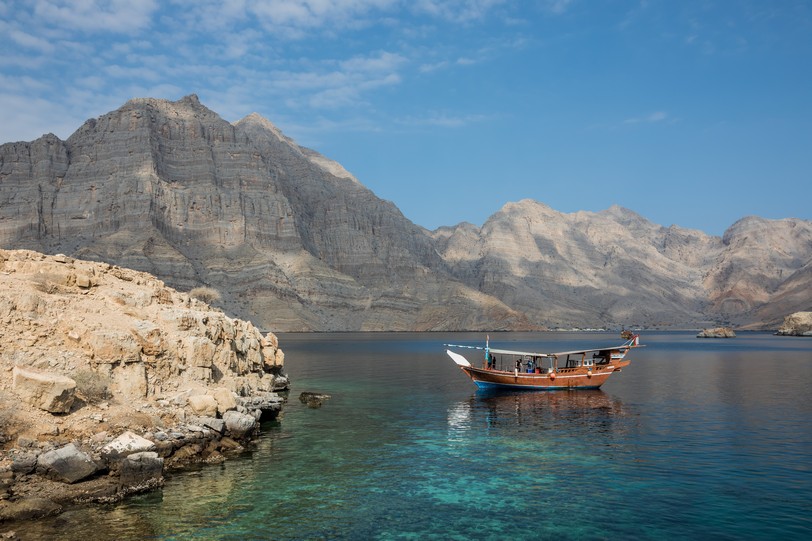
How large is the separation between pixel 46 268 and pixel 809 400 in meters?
60.1

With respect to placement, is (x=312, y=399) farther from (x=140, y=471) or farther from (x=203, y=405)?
(x=140, y=471)

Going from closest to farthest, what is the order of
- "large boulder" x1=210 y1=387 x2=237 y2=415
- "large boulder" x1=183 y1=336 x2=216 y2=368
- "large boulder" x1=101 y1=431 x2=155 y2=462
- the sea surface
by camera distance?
1. the sea surface
2. "large boulder" x1=101 y1=431 x2=155 y2=462
3. "large boulder" x1=210 y1=387 x2=237 y2=415
4. "large boulder" x1=183 y1=336 x2=216 y2=368

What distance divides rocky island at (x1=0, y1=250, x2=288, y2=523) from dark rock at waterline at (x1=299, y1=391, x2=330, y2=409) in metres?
6.09

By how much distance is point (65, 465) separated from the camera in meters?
23.7

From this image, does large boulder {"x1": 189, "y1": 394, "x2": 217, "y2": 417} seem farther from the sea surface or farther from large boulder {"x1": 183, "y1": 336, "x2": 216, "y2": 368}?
the sea surface

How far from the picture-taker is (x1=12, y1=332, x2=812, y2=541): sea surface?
21500 mm

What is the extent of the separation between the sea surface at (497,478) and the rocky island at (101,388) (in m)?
1.77

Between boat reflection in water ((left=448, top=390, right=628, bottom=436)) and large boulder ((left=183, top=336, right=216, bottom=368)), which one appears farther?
boat reflection in water ((left=448, top=390, right=628, bottom=436))

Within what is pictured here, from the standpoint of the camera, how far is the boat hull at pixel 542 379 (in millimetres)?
59812

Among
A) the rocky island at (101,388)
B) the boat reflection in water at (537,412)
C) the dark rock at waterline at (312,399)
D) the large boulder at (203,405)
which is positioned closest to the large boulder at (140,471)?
the rocky island at (101,388)

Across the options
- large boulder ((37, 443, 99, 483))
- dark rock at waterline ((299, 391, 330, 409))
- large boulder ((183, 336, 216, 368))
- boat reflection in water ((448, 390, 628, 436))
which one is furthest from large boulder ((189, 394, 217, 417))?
dark rock at waterline ((299, 391, 330, 409))

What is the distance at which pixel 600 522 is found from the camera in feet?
72.4

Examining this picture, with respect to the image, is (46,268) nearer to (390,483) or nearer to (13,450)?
(13,450)

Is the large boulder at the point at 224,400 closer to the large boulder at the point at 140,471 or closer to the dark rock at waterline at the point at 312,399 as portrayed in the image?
the large boulder at the point at 140,471
